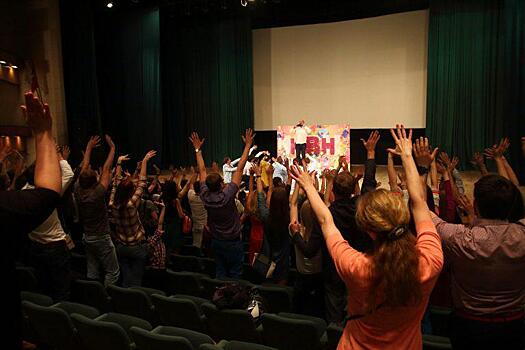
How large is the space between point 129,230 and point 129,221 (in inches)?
3.8

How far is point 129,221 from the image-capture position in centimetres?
417

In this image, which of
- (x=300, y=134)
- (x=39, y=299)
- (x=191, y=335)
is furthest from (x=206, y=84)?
(x=191, y=335)

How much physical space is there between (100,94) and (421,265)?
44.5ft

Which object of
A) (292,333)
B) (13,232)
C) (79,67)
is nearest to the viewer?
(13,232)

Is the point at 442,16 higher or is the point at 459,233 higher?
the point at 442,16

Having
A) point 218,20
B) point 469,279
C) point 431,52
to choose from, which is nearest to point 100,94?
point 218,20

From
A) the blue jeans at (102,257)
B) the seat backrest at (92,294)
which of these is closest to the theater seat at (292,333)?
the seat backrest at (92,294)

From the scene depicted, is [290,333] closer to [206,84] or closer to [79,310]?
[79,310]

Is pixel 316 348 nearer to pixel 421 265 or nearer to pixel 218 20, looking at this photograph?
pixel 421 265

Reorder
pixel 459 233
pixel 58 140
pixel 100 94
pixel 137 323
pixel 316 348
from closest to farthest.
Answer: pixel 459 233
pixel 316 348
pixel 137 323
pixel 58 140
pixel 100 94

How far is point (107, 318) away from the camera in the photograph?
10.6 ft

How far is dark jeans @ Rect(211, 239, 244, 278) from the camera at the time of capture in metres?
4.43

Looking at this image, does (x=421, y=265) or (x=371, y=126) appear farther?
(x=371, y=126)

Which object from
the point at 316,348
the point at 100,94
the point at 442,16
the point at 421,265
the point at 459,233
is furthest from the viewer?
the point at 100,94
